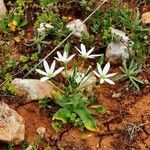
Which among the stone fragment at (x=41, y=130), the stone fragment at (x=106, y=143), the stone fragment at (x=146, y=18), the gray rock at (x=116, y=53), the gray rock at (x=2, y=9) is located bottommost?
the stone fragment at (x=106, y=143)

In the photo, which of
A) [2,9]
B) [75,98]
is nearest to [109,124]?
[75,98]

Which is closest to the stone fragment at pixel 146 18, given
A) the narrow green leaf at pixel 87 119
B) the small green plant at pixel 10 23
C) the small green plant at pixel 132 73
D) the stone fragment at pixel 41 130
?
the small green plant at pixel 132 73

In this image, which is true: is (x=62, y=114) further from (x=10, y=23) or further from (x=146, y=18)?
(x=146, y=18)

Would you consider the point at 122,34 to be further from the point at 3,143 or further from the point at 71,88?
the point at 3,143

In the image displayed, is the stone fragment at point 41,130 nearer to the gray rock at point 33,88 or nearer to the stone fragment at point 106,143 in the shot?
the gray rock at point 33,88

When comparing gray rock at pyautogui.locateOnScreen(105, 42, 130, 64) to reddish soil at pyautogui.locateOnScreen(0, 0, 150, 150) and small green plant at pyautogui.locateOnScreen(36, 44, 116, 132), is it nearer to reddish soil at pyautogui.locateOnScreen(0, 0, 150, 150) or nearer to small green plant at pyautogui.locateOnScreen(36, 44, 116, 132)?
reddish soil at pyautogui.locateOnScreen(0, 0, 150, 150)

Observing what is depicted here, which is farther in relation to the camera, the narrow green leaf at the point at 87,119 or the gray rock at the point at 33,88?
the gray rock at the point at 33,88
